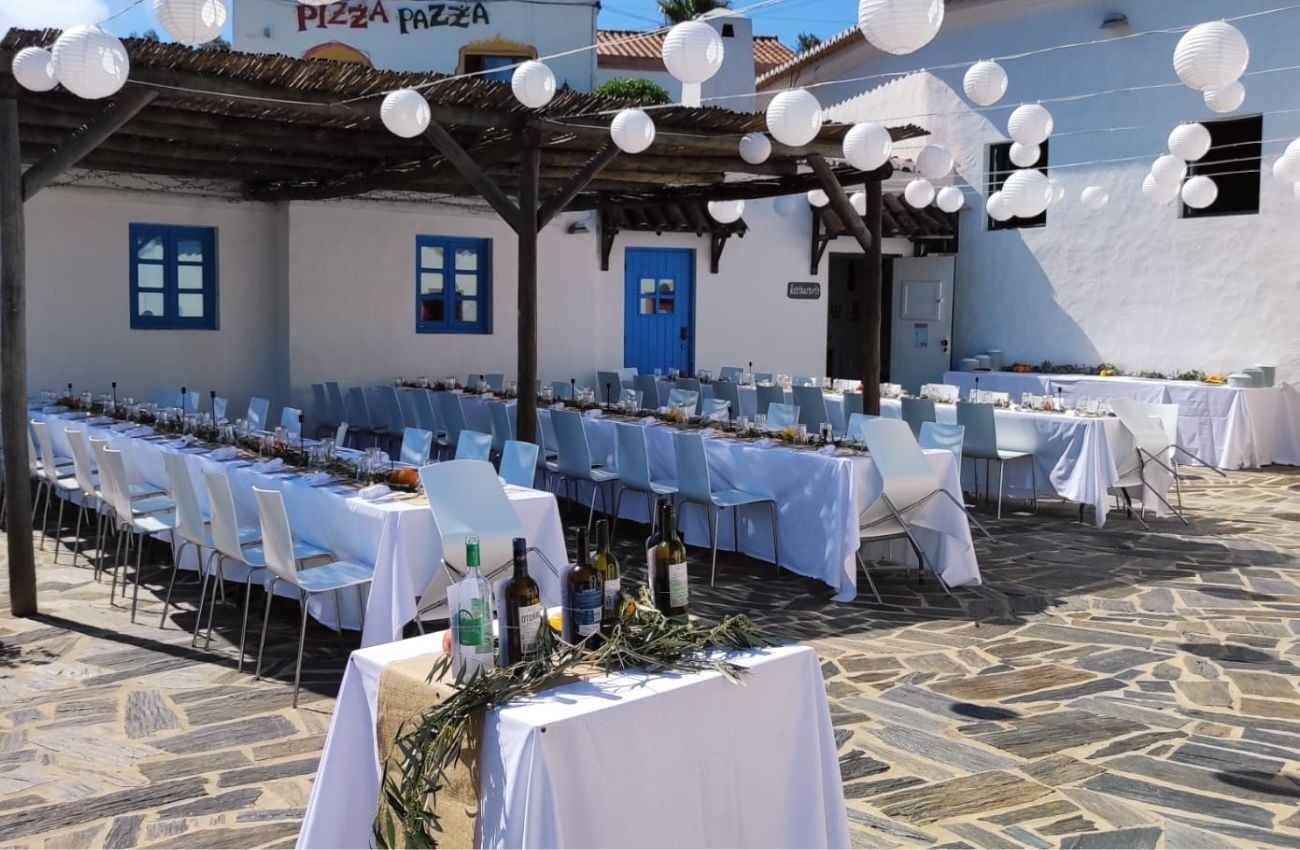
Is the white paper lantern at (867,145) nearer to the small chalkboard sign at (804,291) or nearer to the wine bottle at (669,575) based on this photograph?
the wine bottle at (669,575)

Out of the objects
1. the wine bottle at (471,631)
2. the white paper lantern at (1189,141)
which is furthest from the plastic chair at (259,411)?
the white paper lantern at (1189,141)

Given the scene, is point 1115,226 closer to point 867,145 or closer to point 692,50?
point 867,145

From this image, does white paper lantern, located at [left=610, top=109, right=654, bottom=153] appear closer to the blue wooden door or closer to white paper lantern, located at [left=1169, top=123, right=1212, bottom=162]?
white paper lantern, located at [left=1169, top=123, right=1212, bottom=162]

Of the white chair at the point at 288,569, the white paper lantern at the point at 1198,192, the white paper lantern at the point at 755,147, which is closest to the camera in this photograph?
the white chair at the point at 288,569

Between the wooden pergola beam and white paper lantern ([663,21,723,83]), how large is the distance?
293 cm

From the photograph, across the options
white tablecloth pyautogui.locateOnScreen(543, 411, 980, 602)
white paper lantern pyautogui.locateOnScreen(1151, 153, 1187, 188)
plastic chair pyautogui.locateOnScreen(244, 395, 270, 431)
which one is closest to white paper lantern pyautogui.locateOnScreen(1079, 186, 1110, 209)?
Answer: white paper lantern pyautogui.locateOnScreen(1151, 153, 1187, 188)

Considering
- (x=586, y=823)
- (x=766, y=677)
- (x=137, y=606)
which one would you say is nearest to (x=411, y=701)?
(x=586, y=823)

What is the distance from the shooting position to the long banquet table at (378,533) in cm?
473

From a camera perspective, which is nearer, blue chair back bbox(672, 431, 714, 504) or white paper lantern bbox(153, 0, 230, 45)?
white paper lantern bbox(153, 0, 230, 45)

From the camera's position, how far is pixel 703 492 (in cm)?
668

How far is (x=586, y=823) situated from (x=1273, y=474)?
1091 cm

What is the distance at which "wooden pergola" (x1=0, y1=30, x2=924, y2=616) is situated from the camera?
5871mm

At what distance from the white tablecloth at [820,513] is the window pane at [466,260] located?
6.54m

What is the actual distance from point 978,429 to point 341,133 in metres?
5.37
